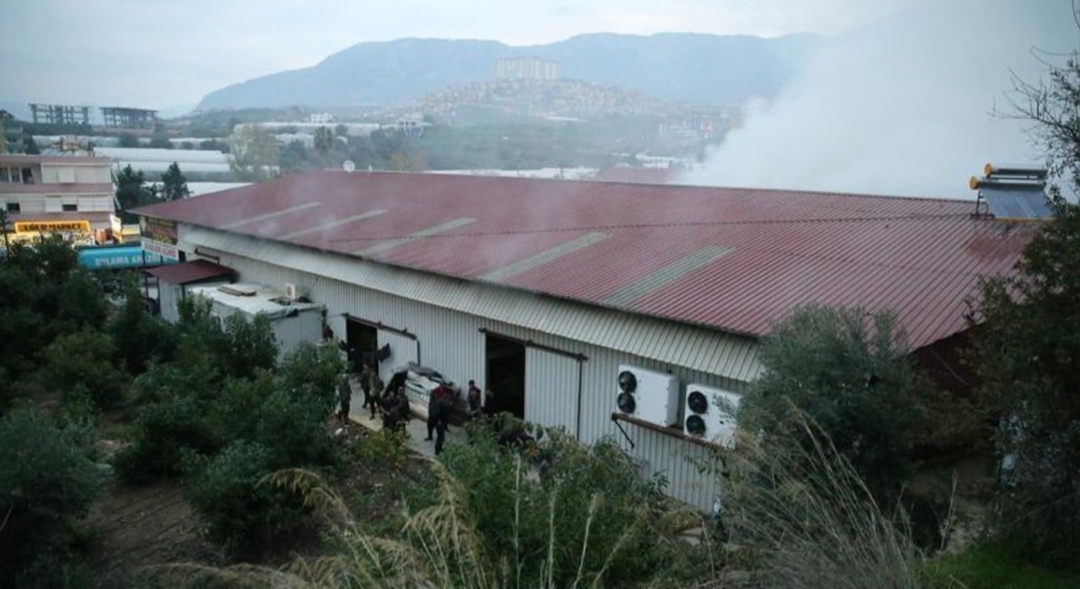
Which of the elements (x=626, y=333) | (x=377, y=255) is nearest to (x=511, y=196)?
(x=377, y=255)

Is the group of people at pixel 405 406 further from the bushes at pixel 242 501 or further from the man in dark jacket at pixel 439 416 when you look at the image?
the bushes at pixel 242 501

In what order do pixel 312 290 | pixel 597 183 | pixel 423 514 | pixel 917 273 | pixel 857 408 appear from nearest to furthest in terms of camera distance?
1. pixel 423 514
2. pixel 857 408
3. pixel 917 273
4. pixel 312 290
5. pixel 597 183

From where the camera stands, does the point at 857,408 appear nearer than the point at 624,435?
Yes

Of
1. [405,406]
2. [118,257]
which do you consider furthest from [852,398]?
[118,257]

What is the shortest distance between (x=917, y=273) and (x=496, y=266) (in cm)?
694

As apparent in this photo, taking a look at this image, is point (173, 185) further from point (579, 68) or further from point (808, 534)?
point (808, 534)

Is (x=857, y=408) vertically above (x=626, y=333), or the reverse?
(x=857, y=408)

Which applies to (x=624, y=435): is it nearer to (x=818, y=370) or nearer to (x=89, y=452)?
(x=818, y=370)

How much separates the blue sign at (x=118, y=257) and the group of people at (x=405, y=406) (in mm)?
20701

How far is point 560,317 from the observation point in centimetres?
1181

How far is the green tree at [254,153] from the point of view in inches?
2726

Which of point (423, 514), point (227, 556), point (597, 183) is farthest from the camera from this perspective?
point (597, 183)

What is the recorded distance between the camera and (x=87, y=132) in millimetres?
94375

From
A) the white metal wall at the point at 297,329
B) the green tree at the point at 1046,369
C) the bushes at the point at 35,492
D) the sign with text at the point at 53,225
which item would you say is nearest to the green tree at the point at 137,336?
the white metal wall at the point at 297,329
